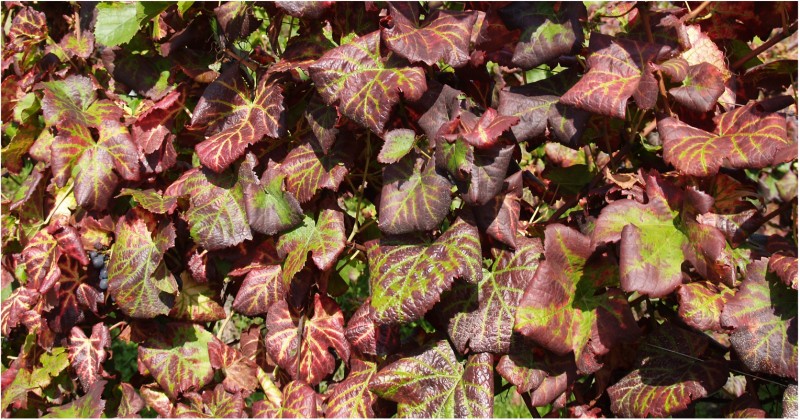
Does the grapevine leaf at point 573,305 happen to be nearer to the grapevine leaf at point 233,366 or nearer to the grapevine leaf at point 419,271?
the grapevine leaf at point 419,271

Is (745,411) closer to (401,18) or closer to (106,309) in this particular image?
(401,18)

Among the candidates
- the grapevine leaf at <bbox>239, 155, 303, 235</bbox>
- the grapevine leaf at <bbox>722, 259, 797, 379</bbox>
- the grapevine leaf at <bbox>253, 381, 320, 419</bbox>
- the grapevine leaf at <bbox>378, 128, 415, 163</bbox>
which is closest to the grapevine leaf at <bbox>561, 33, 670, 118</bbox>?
the grapevine leaf at <bbox>378, 128, 415, 163</bbox>

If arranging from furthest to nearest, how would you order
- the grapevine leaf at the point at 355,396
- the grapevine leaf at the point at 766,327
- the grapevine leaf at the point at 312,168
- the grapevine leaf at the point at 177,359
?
the grapevine leaf at the point at 177,359 → the grapevine leaf at the point at 355,396 → the grapevine leaf at the point at 312,168 → the grapevine leaf at the point at 766,327

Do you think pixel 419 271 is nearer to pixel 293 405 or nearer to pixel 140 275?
pixel 293 405

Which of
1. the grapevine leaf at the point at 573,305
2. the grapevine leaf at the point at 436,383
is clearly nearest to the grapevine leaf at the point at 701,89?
the grapevine leaf at the point at 573,305

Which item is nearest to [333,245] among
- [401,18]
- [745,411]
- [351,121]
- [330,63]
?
[351,121]
